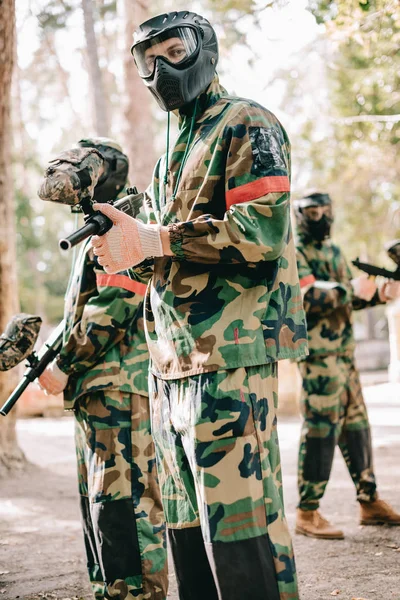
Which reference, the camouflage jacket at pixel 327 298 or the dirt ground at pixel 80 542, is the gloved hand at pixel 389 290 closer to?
the camouflage jacket at pixel 327 298

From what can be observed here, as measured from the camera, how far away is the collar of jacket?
2.80 m

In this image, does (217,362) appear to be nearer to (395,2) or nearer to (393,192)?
(395,2)

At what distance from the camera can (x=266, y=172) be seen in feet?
8.27

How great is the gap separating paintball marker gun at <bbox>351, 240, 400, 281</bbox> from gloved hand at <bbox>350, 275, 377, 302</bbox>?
0.45 ft

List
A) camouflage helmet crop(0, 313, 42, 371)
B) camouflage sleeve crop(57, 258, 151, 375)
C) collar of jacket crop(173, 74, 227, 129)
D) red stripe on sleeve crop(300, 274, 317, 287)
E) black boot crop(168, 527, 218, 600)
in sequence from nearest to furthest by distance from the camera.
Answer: black boot crop(168, 527, 218, 600), collar of jacket crop(173, 74, 227, 129), camouflage sleeve crop(57, 258, 151, 375), camouflage helmet crop(0, 313, 42, 371), red stripe on sleeve crop(300, 274, 317, 287)

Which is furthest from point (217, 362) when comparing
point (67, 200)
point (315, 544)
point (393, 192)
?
point (393, 192)

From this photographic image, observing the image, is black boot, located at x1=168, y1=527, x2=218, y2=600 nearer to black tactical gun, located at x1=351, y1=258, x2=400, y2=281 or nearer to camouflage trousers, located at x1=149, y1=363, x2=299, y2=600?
camouflage trousers, located at x1=149, y1=363, x2=299, y2=600

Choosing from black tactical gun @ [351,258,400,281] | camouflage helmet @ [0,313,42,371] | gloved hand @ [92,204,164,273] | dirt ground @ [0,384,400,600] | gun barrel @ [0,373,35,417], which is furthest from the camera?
black tactical gun @ [351,258,400,281]

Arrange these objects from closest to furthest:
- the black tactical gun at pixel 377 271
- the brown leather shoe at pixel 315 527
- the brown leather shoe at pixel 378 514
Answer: the brown leather shoe at pixel 315 527 < the brown leather shoe at pixel 378 514 < the black tactical gun at pixel 377 271

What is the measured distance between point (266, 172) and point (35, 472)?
7.30 m

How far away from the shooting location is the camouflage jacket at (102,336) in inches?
147

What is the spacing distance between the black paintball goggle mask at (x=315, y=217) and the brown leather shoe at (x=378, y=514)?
198cm

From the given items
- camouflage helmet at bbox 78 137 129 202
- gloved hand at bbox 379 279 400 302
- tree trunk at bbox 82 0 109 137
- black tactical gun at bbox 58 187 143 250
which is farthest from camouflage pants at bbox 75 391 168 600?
tree trunk at bbox 82 0 109 137

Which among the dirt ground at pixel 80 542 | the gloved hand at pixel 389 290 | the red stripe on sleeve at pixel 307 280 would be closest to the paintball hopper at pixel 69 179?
the dirt ground at pixel 80 542
